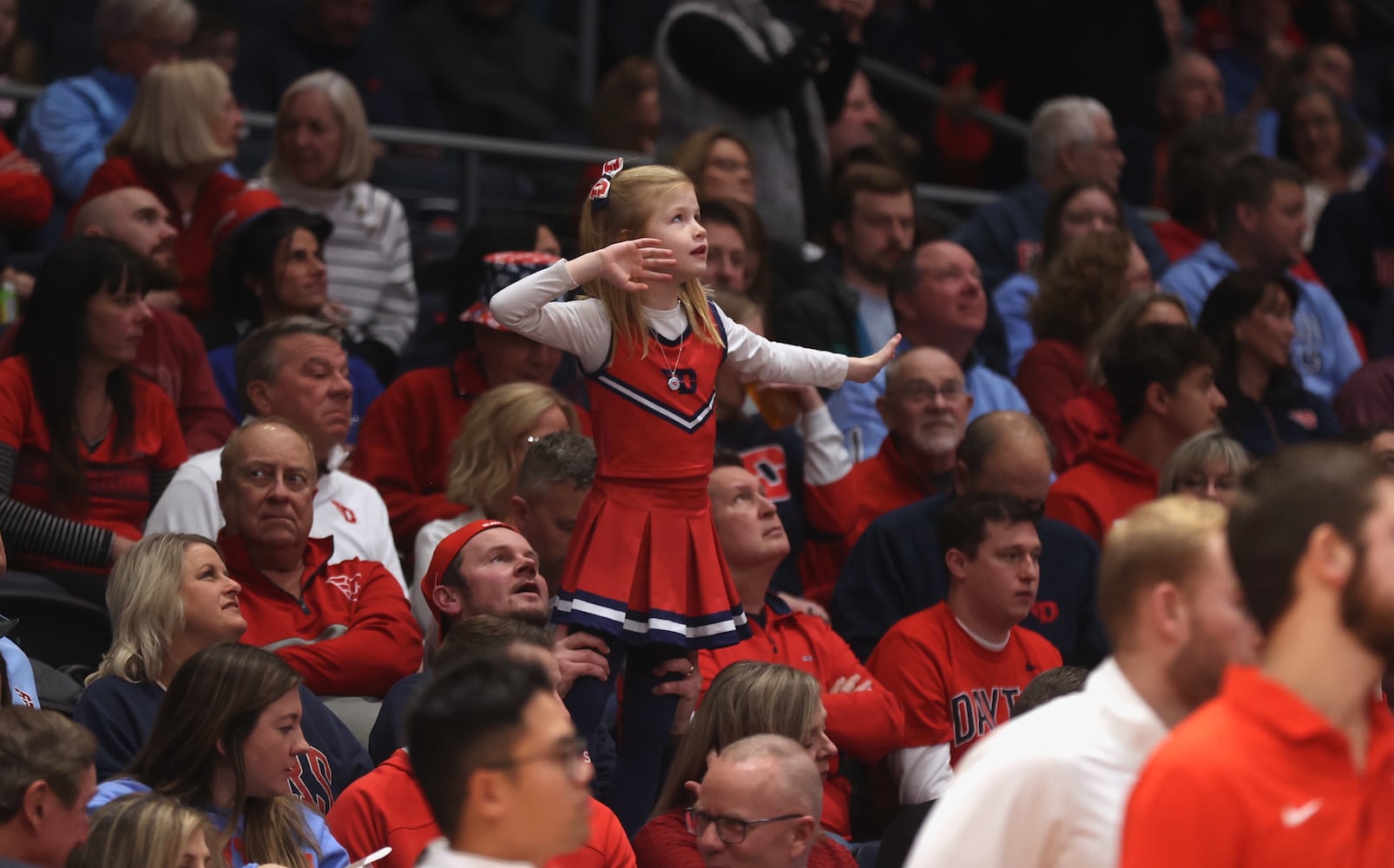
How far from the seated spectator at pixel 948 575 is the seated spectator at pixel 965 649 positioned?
0.36 metres

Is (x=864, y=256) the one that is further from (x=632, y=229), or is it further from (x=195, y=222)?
(x=632, y=229)

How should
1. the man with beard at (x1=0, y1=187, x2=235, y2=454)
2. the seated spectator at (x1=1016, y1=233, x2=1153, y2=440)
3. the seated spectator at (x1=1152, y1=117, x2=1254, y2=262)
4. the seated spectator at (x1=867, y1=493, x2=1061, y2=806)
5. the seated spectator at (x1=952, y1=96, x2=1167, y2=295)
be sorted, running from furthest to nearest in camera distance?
the seated spectator at (x1=1152, y1=117, x2=1254, y2=262) → the seated spectator at (x1=952, y1=96, x2=1167, y2=295) → the seated spectator at (x1=1016, y1=233, x2=1153, y2=440) → the man with beard at (x1=0, y1=187, x2=235, y2=454) → the seated spectator at (x1=867, y1=493, x2=1061, y2=806)

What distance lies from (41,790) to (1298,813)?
2.44 metres

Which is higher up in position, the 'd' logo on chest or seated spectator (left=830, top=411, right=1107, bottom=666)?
seated spectator (left=830, top=411, right=1107, bottom=666)

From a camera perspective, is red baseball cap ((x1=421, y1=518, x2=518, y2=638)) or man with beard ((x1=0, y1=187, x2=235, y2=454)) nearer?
red baseball cap ((x1=421, y1=518, x2=518, y2=638))

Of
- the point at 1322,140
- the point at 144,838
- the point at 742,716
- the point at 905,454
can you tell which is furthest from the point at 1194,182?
the point at 144,838

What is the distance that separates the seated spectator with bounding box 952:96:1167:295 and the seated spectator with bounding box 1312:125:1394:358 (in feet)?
3.96

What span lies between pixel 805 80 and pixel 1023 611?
3.69 metres

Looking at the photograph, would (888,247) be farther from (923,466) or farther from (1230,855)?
(1230,855)

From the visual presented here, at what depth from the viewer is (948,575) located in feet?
20.6

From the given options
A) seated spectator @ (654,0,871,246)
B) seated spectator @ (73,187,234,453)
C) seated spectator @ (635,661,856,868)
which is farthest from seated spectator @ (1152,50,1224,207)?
seated spectator @ (635,661,856,868)

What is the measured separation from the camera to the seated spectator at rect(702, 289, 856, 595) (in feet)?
21.7

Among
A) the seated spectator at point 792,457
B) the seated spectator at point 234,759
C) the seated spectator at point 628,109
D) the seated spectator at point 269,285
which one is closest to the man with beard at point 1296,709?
the seated spectator at point 234,759

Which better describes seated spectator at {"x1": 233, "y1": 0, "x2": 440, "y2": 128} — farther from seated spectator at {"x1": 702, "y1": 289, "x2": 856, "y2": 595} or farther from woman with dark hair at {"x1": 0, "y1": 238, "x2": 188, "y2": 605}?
seated spectator at {"x1": 702, "y1": 289, "x2": 856, "y2": 595}
